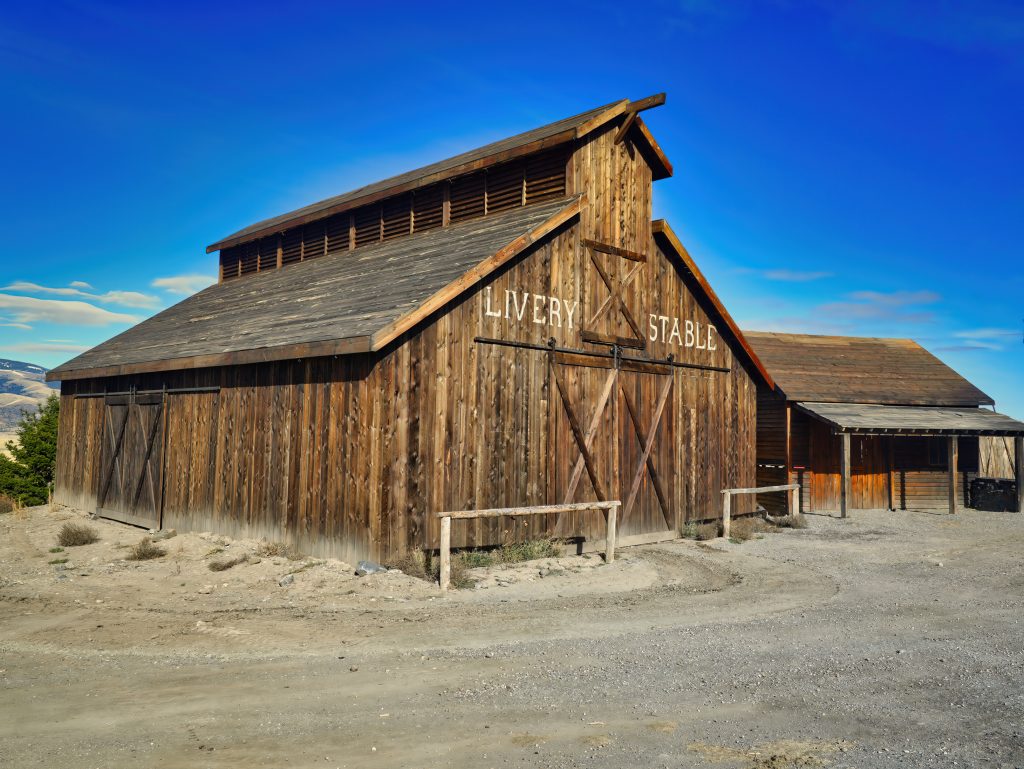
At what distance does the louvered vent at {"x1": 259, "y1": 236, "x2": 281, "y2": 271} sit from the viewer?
76.9 feet

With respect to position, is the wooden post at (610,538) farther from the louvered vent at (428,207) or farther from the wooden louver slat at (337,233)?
the wooden louver slat at (337,233)

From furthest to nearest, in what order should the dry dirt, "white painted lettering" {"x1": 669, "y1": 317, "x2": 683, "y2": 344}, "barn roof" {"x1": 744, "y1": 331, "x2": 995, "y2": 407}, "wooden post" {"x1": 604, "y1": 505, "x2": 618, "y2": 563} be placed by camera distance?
"barn roof" {"x1": 744, "y1": 331, "x2": 995, "y2": 407}
"white painted lettering" {"x1": 669, "y1": 317, "x2": 683, "y2": 344}
"wooden post" {"x1": 604, "y1": 505, "x2": 618, "y2": 563}
the dry dirt

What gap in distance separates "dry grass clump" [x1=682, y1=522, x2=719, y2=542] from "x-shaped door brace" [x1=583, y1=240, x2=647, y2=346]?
4.48 m

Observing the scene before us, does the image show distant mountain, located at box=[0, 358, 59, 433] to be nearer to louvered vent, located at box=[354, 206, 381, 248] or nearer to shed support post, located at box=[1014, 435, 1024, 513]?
louvered vent, located at box=[354, 206, 381, 248]

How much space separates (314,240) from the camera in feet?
71.8

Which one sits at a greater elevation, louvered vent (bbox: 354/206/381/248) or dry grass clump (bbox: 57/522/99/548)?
louvered vent (bbox: 354/206/381/248)

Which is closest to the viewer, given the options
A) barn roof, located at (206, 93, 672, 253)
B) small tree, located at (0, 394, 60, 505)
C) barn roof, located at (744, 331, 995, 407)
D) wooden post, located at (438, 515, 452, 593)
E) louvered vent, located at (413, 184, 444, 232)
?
wooden post, located at (438, 515, 452, 593)

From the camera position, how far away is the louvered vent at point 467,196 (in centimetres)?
1709

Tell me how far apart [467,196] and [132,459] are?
9873mm

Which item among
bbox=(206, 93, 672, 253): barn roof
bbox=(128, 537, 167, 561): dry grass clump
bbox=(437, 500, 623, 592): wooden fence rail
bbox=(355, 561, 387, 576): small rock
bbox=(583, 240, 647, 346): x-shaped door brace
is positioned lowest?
bbox=(128, 537, 167, 561): dry grass clump

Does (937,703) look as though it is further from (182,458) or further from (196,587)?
(182,458)

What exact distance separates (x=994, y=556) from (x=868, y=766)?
41.9 ft

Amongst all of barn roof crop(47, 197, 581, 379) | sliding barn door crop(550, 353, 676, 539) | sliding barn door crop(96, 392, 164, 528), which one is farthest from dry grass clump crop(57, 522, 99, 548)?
sliding barn door crop(550, 353, 676, 539)

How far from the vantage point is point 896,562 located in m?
14.7
